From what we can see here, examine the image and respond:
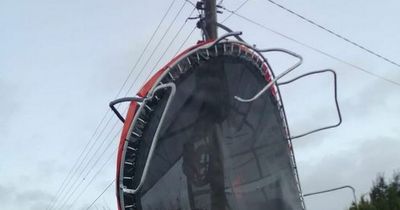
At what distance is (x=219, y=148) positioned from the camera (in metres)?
8.67

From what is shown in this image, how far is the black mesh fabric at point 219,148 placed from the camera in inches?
320

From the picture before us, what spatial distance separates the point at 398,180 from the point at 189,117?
19.8 meters

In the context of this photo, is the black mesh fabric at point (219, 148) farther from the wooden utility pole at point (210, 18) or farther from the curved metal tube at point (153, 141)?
the wooden utility pole at point (210, 18)

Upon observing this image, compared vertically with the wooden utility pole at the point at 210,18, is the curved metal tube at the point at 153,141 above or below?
below

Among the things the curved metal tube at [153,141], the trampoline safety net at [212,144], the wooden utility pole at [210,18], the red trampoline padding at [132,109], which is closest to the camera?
the curved metal tube at [153,141]

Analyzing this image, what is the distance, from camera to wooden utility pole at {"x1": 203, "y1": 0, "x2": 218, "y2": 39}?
12.0 meters

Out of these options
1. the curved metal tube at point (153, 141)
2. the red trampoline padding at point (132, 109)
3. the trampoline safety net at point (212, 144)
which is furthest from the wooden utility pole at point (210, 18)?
the curved metal tube at point (153, 141)

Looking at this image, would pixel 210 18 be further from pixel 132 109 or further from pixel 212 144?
pixel 132 109

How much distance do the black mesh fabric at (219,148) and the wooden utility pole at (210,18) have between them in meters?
2.83

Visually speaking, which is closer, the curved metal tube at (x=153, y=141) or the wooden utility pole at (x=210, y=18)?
the curved metal tube at (x=153, y=141)

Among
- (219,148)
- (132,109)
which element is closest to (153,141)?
(132,109)

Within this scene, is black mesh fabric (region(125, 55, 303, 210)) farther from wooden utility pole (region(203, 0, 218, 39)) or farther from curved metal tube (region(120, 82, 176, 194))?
wooden utility pole (region(203, 0, 218, 39))

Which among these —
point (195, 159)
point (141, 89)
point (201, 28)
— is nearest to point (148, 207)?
point (195, 159)

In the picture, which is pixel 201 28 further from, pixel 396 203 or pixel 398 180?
pixel 398 180
